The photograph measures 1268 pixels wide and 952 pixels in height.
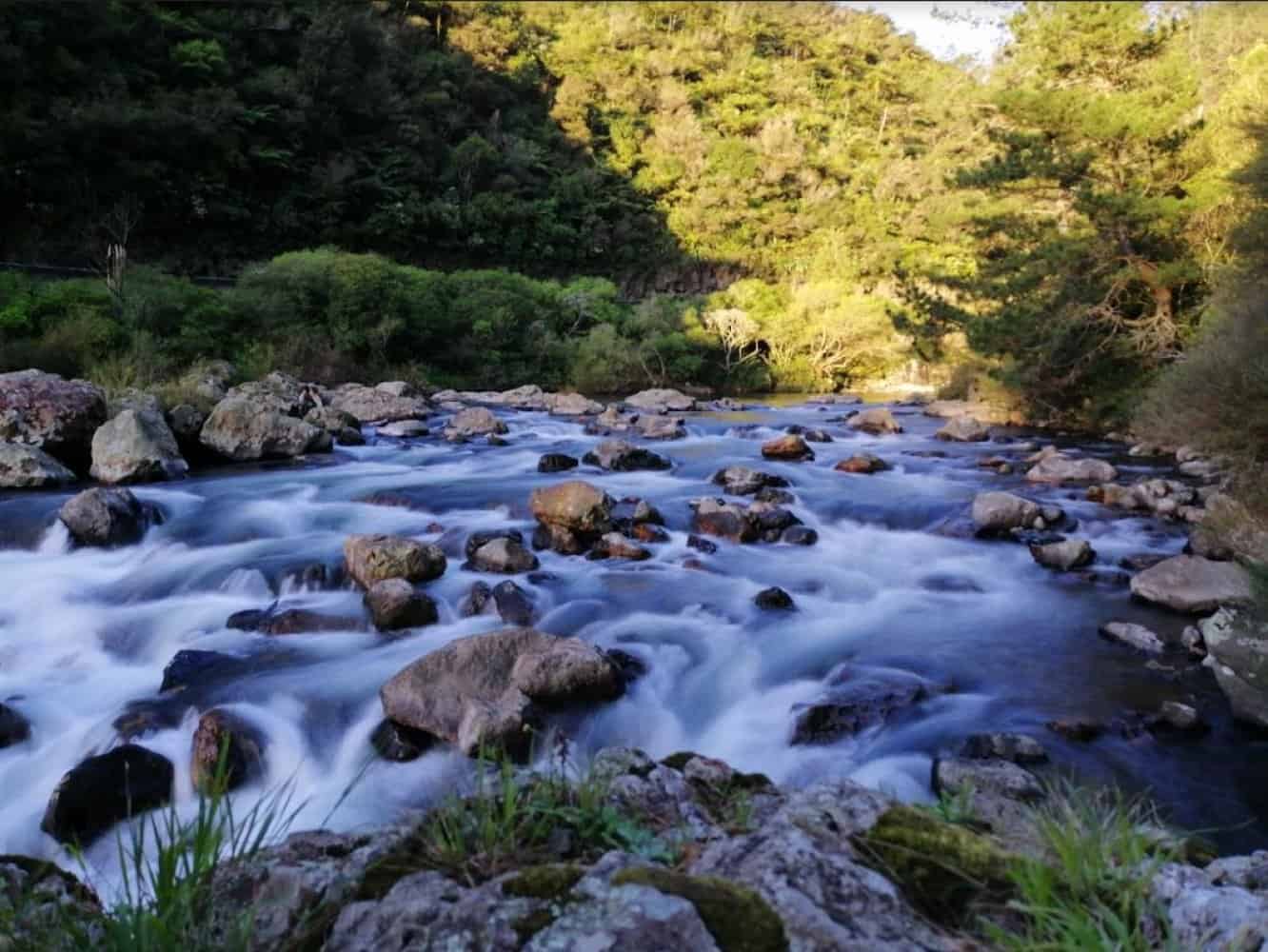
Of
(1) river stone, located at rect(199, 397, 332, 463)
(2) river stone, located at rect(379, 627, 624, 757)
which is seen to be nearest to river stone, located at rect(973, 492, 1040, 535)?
(2) river stone, located at rect(379, 627, 624, 757)

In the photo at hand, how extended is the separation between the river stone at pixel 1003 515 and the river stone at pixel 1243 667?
12.5ft

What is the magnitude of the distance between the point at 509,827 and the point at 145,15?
37167mm

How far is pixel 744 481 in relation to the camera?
36.6 ft

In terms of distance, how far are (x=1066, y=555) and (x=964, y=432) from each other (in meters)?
8.95

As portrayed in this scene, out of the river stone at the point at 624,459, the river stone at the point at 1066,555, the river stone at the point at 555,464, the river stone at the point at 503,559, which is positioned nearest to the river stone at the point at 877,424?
the river stone at the point at 624,459

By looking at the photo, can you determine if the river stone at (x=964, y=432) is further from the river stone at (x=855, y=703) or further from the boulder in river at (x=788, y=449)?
the river stone at (x=855, y=703)

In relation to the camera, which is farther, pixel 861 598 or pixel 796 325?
pixel 796 325

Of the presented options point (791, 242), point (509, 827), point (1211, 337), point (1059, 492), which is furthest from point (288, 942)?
point (791, 242)

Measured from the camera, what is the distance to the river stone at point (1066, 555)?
7.89 meters

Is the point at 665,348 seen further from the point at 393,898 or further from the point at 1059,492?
the point at 393,898

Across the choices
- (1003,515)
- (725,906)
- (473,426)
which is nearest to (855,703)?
(725,906)

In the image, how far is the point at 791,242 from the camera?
45250 millimetres

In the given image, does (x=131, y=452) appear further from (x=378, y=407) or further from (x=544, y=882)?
(x=544, y=882)

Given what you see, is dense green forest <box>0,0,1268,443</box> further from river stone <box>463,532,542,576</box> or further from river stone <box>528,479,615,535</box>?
river stone <box>463,532,542,576</box>
